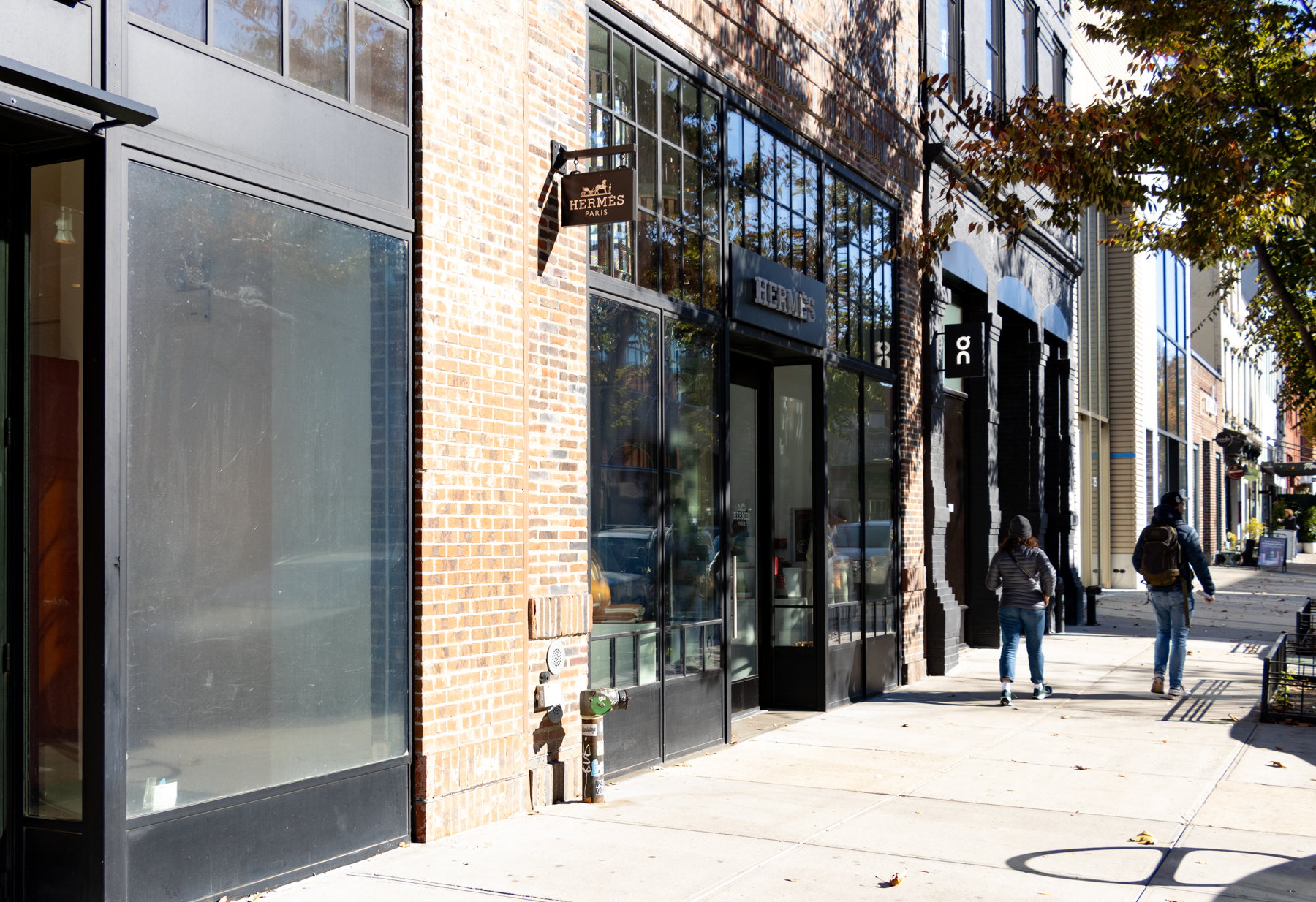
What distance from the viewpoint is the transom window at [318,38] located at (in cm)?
560

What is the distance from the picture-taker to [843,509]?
491 inches

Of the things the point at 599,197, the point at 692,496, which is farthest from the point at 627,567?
the point at 599,197

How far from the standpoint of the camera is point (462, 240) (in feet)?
23.2

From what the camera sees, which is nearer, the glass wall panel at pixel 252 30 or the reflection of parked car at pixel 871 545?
the glass wall panel at pixel 252 30

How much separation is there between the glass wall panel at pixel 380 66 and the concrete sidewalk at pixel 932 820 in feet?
13.0

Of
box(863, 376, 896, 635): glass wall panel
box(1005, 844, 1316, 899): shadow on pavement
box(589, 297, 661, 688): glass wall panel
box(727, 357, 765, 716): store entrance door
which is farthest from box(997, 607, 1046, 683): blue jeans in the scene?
box(1005, 844, 1316, 899): shadow on pavement

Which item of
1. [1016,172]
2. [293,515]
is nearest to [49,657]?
[293,515]

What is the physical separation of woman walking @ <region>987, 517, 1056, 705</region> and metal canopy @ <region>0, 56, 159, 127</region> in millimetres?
9298

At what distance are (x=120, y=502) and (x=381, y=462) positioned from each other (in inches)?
65.2

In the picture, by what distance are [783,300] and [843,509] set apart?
100 inches

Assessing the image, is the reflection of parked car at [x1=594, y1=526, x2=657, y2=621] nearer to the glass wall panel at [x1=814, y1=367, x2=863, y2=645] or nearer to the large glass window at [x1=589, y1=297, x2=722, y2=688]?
the large glass window at [x1=589, y1=297, x2=722, y2=688]

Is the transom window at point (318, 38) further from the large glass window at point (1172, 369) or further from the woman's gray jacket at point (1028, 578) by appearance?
the large glass window at point (1172, 369)

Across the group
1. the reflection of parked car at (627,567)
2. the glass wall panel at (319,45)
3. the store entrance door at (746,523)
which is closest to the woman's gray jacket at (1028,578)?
the store entrance door at (746,523)

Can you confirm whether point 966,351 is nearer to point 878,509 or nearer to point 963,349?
point 963,349
